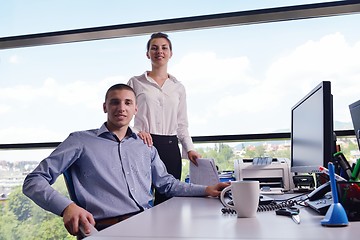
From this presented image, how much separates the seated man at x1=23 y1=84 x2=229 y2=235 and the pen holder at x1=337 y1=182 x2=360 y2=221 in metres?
0.66

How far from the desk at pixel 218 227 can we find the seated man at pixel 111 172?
39 cm

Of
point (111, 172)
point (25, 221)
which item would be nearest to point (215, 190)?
point (111, 172)

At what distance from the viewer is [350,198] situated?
1.02 meters

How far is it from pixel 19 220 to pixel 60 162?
205 centimetres

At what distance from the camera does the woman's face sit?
2.42m

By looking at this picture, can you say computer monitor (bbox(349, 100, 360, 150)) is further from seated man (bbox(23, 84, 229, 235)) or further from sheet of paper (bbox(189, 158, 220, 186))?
sheet of paper (bbox(189, 158, 220, 186))

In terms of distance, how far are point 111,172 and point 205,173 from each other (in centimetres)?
53

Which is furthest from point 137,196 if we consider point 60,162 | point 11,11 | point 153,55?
point 11,11

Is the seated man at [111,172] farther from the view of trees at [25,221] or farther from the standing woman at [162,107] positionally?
the view of trees at [25,221]

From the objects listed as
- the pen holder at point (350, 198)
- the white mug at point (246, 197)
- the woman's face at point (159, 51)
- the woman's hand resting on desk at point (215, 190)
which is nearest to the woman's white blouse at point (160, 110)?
the woman's face at point (159, 51)

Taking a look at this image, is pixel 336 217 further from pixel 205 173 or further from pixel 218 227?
pixel 205 173

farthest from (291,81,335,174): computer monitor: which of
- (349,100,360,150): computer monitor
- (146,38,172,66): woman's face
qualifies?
(146,38,172,66): woman's face

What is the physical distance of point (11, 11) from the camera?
10.9 feet

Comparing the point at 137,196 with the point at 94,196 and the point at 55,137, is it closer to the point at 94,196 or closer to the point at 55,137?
the point at 94,196
